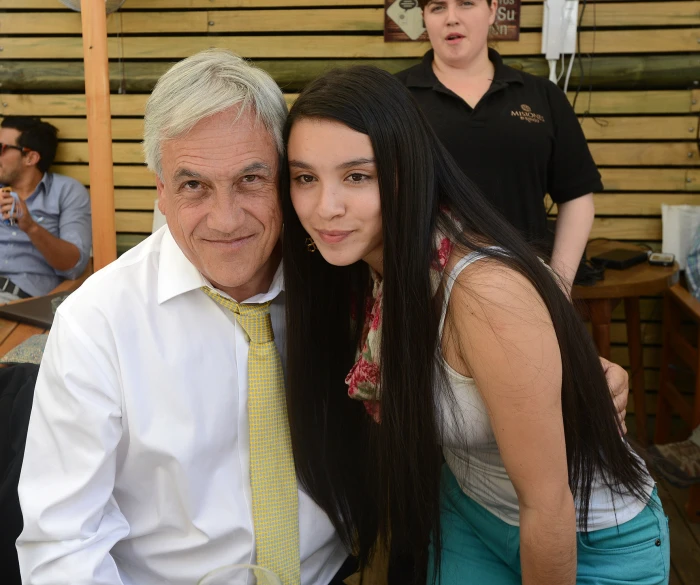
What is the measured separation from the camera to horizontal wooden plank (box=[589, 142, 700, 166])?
3945 mm

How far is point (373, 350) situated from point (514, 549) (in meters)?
0.57

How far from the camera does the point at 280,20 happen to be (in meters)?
4.10

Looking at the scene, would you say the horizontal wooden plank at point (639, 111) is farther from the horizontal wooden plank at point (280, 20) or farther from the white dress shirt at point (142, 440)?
the white dress shirt at point (142, 440)

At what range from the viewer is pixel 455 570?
177 cm

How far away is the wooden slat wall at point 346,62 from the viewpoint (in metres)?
3.88

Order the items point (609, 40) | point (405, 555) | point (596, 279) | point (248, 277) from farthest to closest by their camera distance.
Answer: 1. point (609, 40)
2. point (596, 279)
3. point (405, 555)
4. point (248, 277)

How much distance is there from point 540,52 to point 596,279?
1.34 m

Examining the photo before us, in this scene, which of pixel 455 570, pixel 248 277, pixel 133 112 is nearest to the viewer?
pixel 248 277

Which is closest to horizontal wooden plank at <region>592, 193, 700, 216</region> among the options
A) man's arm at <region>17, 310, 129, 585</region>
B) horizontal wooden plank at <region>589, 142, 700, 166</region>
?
horizontal wooden plank at <region>589, 142, 700, 166</region>

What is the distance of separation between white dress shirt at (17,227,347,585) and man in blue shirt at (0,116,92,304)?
2.54 m

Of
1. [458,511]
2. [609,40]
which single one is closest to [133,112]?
[609,40]

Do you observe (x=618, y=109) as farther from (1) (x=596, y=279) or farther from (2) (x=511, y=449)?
(2) (x=511, y=449)

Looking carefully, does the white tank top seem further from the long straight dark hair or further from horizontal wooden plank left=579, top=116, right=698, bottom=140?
horizontal wooden plank left=579, top=116, right=698, bottom=140

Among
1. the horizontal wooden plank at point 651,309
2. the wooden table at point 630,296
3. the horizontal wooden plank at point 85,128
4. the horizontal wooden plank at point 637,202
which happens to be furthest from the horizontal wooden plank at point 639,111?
the horizontal wooden plank at point 85,128
